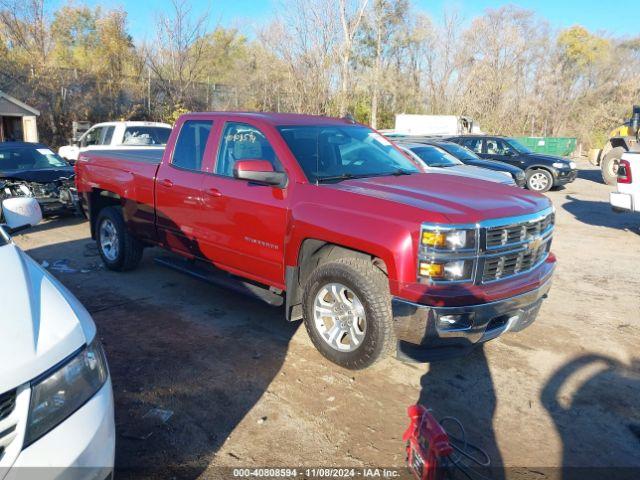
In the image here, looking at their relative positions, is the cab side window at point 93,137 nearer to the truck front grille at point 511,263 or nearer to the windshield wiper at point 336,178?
the windshield wiper at point 336,178

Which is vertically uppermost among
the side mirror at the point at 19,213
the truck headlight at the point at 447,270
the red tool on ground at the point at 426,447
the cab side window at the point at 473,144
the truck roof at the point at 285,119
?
the truck roof at the point at 285,119

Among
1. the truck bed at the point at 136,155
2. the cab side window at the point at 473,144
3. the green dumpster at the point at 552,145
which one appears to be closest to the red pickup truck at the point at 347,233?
the truck bed at the point at 136,155

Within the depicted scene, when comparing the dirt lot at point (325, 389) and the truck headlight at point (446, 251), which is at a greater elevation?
the truck headlight at point (446, 251)

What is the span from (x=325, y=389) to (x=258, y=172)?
1.75 metres

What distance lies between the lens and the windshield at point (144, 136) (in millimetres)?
11828

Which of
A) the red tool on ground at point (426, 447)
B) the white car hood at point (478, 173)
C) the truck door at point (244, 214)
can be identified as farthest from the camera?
the white car hood at point (478, 173)

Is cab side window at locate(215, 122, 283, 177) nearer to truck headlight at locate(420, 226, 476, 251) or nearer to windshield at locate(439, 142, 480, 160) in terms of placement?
truck headlight at locate(420, 226, 476, 251)

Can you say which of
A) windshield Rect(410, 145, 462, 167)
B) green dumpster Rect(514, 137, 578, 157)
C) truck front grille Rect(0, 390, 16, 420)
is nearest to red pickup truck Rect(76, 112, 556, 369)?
truck front grille Rect(0, 390, 16, 420)

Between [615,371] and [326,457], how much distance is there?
265 cm

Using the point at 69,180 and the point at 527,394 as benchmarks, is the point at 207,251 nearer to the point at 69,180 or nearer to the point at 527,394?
the point at 527,394

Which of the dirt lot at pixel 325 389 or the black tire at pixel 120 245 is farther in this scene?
the black tire at pixel 120 245

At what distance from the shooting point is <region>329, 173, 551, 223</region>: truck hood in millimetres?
3629

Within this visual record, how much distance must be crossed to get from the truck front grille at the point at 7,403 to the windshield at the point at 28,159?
940cm

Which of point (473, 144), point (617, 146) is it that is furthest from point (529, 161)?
point (617, 146)
